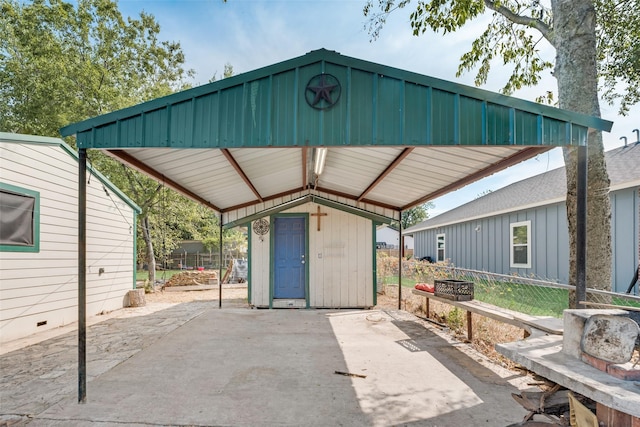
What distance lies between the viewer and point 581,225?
2.92 m

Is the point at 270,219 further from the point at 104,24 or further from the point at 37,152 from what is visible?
the point at 104,24

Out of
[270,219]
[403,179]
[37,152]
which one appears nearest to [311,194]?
[270,219]

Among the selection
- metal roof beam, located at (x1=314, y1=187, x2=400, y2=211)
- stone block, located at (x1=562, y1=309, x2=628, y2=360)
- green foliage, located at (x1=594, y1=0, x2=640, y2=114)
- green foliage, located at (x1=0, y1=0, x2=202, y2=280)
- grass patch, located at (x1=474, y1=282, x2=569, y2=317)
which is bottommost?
grass patch, located at (x1=474, y1=282, x2=569, y2=317)

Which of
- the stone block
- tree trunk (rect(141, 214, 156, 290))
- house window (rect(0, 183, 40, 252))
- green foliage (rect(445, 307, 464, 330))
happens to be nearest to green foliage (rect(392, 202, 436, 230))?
tree trunk (rect(141, 214, 156, 290))

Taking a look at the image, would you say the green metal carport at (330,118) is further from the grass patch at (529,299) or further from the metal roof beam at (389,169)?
the grass patch at (529,299)

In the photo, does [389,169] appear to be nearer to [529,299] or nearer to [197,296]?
[529,299]

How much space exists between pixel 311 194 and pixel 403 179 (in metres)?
2.71

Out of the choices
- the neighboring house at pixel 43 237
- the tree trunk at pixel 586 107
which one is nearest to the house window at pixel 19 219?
the neighboring house at pixel 43 237

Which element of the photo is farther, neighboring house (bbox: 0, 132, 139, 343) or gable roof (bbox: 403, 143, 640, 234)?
gable roof (bbox: 403, 143, 640, 234)

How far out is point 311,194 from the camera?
25.2 ft

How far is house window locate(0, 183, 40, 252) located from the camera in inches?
194

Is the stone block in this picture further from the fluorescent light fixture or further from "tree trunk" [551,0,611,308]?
the fluorescent light fixture

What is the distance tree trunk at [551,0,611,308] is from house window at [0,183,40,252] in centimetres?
727

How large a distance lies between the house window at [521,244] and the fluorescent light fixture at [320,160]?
6764 mm
